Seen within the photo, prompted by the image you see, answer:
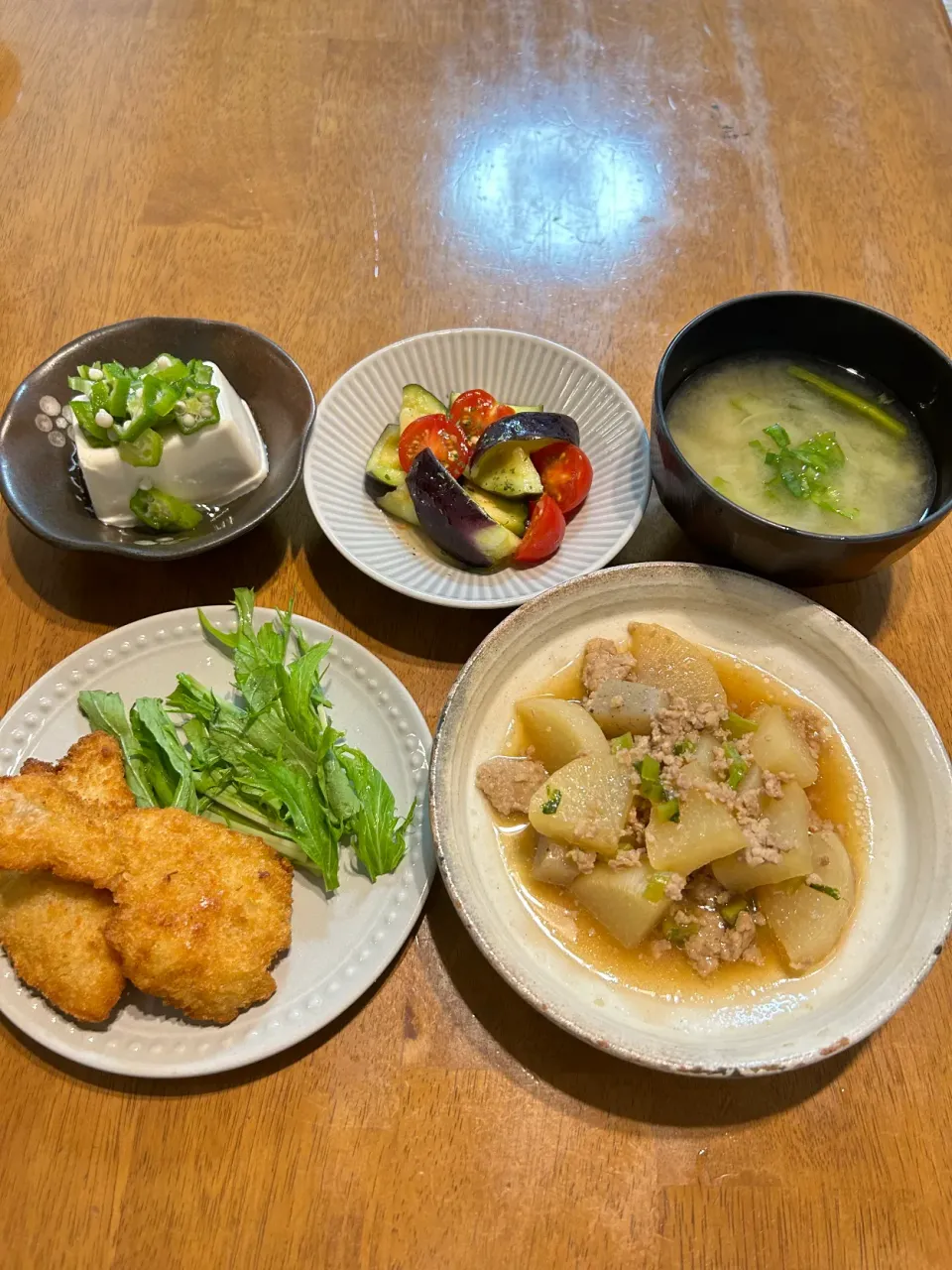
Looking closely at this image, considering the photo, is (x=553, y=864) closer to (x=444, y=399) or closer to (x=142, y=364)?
(x=444, y=399)

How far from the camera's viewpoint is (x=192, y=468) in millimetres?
2191

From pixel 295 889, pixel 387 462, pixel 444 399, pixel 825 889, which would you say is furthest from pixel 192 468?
pixel 825 889

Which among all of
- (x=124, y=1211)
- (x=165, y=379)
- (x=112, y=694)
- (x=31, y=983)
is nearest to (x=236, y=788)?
(x=112, y=694)

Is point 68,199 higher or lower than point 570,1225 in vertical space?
higher

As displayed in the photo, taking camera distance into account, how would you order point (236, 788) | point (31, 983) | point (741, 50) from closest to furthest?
point (31, 983) < point (236, 788) < point (741, 50)

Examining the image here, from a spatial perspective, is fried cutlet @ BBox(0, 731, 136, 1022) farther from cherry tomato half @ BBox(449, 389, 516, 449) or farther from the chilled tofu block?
cherry tomato half @ BBox(449, 389, 516, 449)

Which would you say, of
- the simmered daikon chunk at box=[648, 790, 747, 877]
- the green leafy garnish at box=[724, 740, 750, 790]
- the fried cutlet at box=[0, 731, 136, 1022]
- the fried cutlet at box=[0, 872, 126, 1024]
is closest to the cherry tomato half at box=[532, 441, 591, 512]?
the green leafy garnish at box=[724, 740, 750, 790]

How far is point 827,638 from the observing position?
196cm

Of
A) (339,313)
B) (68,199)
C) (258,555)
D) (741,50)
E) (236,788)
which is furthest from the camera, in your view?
(741,50)

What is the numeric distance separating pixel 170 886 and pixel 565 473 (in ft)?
4.67

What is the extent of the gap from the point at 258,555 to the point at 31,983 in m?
1.19

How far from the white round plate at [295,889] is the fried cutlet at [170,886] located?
64 millimetres

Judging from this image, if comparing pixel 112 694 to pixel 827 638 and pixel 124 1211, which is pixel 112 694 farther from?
pixel 827 638

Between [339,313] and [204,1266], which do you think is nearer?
[204,1266]
